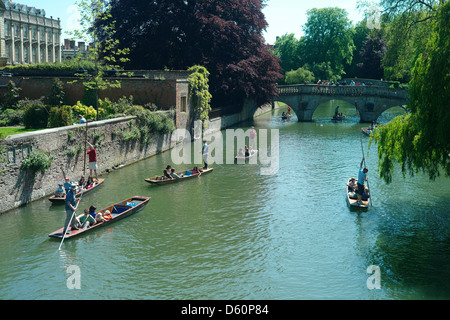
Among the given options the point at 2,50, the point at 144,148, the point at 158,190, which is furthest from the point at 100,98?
the point at 2,50

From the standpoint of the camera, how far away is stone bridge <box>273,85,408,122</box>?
160 feet

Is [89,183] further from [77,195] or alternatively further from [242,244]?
[242,244]

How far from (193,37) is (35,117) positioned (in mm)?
18476

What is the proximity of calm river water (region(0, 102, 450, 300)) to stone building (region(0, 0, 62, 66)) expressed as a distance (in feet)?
181

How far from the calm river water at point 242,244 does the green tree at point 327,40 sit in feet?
181

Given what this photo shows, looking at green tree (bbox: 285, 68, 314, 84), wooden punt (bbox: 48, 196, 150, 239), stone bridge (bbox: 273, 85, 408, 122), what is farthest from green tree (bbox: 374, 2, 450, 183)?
green tree (bbox: 285, 68, 314, 84)

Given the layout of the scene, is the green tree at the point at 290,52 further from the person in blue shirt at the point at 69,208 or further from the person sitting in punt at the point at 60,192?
the person in blue shirt at the point at 69,208

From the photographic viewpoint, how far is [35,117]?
2538cm

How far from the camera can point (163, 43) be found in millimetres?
39438

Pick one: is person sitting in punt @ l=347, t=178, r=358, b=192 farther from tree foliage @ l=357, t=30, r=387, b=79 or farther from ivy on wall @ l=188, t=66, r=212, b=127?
tree foliage @ l=357, t=30, r=387, b=79

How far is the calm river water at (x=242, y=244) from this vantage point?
11.5m

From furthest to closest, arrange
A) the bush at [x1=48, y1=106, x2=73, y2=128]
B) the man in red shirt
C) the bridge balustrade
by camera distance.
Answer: the bridge balustrade, the bush at [x1=48, y1=106, x2=73, y2=128], the man in red shirt

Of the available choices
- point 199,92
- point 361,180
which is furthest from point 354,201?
point 199,92

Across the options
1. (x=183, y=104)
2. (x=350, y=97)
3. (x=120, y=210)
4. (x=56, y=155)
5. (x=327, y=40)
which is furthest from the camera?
(x=327, y=40)
